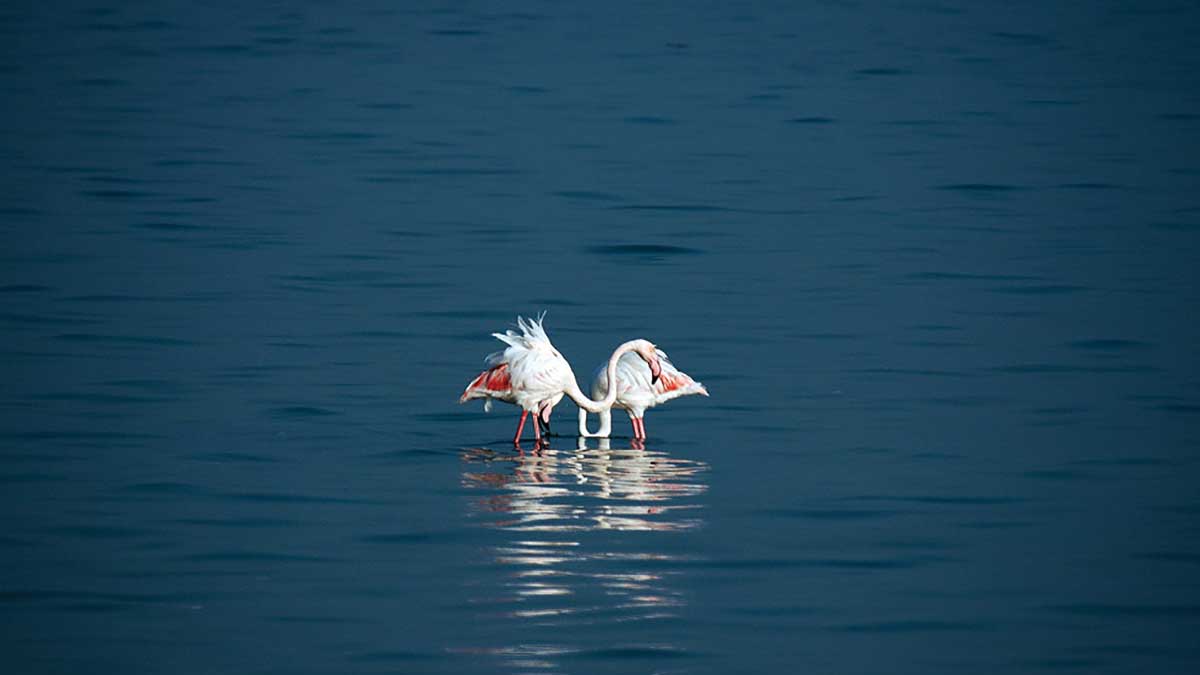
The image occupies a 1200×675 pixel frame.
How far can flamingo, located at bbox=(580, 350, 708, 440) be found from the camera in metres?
10.9

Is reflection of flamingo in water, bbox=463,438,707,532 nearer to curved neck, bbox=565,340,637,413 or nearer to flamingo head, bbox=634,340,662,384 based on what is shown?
curved neck, bbox=565,340,637,413

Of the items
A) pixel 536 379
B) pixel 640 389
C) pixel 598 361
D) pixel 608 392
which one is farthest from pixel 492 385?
pixel 598 361

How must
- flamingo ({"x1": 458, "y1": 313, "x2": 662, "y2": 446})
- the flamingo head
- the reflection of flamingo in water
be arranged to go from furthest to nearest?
the flamingo head < flamingo ({"x1": 458, "y1": 313, "x2": 662, "y2": 446}) < the reflection of flamingo in water

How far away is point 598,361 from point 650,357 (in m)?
1.49

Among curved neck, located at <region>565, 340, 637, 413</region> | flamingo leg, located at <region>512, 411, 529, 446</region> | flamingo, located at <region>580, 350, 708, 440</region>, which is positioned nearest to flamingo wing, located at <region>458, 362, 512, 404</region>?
flamingo leg, located at <region>512, 411, 529, 446</region>

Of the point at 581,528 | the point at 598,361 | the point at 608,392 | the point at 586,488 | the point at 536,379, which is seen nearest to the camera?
the point at 581,528

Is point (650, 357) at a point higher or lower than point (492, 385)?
higher

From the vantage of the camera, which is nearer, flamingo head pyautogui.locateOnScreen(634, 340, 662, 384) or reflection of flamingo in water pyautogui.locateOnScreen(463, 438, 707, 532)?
reflection of flamingo in water pyautogui.locateOnScreen(463, 438, 707, 532)

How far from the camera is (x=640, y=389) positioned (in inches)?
432

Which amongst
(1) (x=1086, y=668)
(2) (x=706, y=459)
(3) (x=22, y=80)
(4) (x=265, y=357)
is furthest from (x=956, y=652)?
(3) (x=22, y=80)

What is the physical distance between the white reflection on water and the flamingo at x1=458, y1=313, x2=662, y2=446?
0.26 m

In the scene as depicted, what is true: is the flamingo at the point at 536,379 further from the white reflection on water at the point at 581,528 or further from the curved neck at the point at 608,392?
the white reflection on water at the point at 581,528

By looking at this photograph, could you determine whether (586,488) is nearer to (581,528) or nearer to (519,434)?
(581,528)

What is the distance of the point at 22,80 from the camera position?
2547cm
